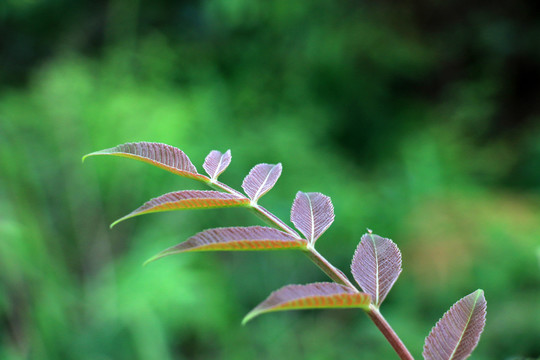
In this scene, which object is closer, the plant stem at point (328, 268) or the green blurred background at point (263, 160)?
the plant stem at point (328, 268)

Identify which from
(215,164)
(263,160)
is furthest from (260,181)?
(263,160)

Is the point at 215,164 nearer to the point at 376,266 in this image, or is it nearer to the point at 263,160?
the point at 376,266

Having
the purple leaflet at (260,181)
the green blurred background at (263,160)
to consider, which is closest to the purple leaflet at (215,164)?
the purple leaflet at (260,181)

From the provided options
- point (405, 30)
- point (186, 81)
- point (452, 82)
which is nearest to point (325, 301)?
point (186, 81)

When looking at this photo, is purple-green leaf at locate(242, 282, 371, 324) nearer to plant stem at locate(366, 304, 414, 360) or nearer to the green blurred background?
plant stem at locate(366, 304, 414, 360)

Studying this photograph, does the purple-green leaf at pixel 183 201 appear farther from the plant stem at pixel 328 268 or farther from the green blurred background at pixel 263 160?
the green blurred background at pixel 263 160

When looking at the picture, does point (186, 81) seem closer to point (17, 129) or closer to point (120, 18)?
point (120, 18)

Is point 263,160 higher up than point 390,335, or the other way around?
point 390,335
